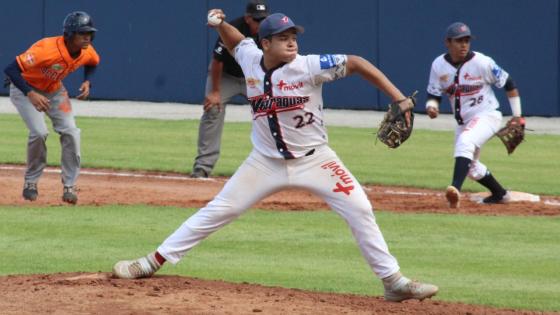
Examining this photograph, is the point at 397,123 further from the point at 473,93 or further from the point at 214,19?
the point at 473,93

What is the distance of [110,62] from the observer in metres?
28.8

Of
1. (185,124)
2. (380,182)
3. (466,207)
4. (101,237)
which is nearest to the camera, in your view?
(101,237)

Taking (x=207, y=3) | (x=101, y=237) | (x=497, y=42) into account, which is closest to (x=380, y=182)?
(x=101, y=237)

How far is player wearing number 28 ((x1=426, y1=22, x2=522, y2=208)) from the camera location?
45.9 feet

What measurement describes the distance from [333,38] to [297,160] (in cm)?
1896

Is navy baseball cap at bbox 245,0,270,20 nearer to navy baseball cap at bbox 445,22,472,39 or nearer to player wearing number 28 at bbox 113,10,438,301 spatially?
navy baseball cap at bbox 445,22,472,39

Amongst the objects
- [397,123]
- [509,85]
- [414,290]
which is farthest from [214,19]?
[509,85]

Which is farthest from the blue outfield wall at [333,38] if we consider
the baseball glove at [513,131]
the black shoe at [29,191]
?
the black shoe at [29,191]

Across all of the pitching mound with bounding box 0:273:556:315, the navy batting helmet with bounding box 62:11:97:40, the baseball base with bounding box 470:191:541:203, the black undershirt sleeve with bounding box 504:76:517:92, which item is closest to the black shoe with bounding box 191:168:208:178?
the baseball base with bounding box 470:191:541:203

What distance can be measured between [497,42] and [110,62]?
8842 millimetres

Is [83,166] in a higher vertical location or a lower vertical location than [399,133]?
lower

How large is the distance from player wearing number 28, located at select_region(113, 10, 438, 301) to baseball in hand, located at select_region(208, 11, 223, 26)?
0.66m

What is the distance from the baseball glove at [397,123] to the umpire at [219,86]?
6.41 metres

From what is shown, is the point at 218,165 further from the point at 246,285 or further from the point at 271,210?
the point at 246,285
